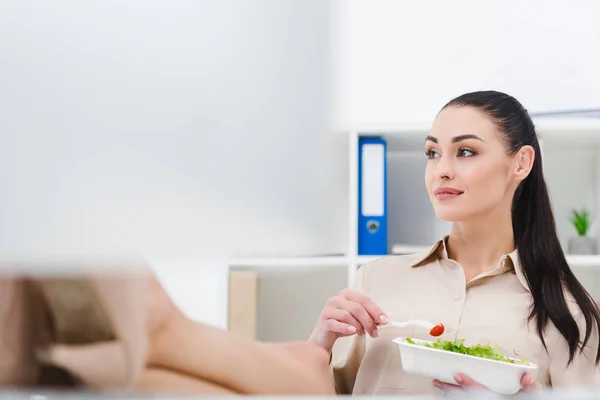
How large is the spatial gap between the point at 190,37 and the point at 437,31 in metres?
0.50

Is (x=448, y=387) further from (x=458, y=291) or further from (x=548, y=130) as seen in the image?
(x=548, y=130)

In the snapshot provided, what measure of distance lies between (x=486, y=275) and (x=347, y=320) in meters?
0.26

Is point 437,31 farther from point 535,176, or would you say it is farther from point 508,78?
point 535,176

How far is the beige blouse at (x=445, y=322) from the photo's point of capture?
2.51ft

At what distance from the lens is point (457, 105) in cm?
89

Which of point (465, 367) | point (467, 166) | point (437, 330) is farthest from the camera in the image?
point (467, 166)

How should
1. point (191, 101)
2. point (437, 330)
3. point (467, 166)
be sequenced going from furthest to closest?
point (191, 101) → point (467, 166) → point (437, 330)

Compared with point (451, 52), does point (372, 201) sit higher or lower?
lower

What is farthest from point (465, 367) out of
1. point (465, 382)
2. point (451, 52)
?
point (451, 52)

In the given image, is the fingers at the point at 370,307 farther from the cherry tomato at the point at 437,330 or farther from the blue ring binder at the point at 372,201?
the blue ring binder at the point at 372,201

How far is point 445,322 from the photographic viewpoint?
812 millimetres

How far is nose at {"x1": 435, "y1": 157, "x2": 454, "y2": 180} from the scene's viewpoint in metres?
0.86

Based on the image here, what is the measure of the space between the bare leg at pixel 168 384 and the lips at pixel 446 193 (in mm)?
680

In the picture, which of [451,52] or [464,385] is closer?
[464,385]
